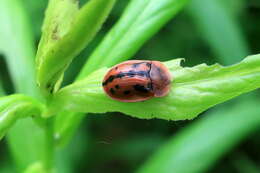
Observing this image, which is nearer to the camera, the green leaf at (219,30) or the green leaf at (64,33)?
the green leaf at (64,33)

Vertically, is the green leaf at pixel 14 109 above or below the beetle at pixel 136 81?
above

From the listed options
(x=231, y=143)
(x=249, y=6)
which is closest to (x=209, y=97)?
(x=231, y=143)

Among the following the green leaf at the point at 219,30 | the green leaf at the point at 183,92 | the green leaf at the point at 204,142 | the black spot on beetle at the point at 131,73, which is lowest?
the green leaf at the point at 204,142

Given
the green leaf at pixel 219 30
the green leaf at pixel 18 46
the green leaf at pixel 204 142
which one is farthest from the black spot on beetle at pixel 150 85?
the green leaf at pixel 219 30

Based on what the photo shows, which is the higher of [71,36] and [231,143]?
[71,36]

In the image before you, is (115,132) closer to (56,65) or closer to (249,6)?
(249,6)

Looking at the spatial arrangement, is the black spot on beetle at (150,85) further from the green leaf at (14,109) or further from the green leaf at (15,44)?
the green leaf at (15,44)

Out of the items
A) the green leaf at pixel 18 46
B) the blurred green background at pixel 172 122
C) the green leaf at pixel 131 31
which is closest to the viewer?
the green leaf at pixel 131 31
